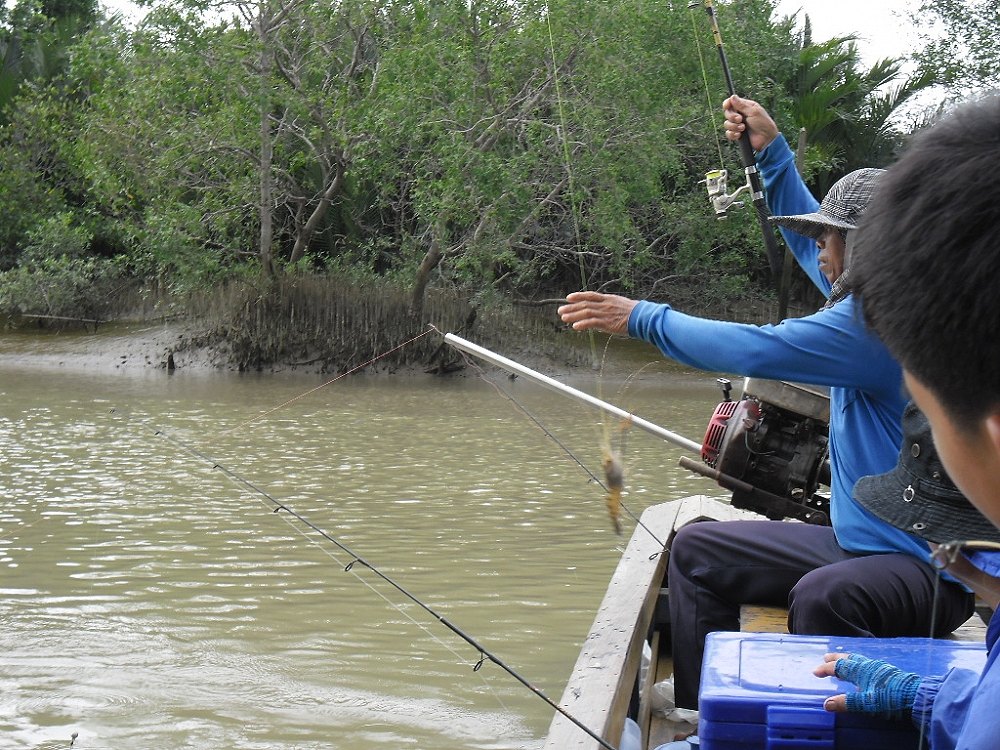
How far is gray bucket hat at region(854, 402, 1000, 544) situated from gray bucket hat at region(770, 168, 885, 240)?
23.0 inches

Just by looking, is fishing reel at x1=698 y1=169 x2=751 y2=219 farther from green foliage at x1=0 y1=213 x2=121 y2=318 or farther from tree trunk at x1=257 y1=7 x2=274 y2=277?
green foliage at x1=0 y1=213 x2=121 y2=318

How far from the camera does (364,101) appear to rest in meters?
15.1

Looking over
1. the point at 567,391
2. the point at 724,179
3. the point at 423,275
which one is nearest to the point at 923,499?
the point at 567,391

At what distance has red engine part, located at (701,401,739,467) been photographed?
3383 mm

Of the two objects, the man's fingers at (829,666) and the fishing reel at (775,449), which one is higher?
the fishing reel at (775,449)

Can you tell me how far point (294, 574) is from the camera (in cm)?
568

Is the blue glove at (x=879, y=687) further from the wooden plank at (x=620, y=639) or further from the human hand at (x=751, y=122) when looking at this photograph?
the human hand at (x=751, y=122)

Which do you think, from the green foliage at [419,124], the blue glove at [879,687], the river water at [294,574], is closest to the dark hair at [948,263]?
the blue glove at [879,687]

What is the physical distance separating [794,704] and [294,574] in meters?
3.90

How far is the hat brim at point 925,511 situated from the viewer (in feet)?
7.70

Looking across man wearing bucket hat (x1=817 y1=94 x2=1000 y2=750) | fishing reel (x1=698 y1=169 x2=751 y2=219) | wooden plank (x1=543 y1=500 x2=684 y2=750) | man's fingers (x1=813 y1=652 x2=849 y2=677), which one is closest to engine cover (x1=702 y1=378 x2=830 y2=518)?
wooden plank (x1=543 y1=500 x2=684 y2=750)

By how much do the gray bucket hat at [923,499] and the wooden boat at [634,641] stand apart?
0.60 m

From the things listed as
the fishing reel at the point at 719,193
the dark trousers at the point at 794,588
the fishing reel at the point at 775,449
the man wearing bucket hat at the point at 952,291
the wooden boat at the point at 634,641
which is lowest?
the wooden boat at the point at 634,641

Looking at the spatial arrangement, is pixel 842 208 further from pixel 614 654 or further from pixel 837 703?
pixel 837 703
